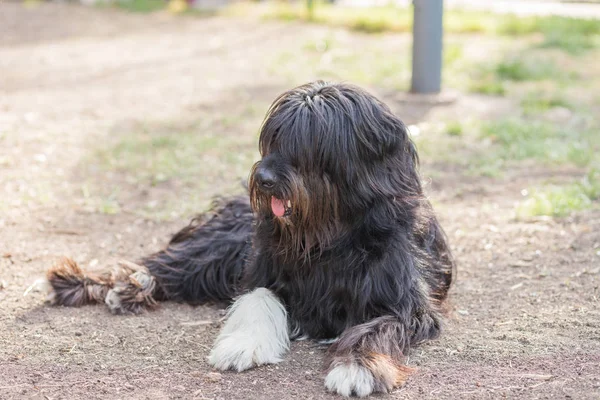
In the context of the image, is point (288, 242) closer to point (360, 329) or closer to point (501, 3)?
point (360, 329)

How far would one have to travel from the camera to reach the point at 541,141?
8.41m

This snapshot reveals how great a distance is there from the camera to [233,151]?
8.33m

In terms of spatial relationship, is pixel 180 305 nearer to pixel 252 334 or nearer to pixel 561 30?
pixel 252 334

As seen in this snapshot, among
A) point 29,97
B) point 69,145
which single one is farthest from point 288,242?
point 29,97

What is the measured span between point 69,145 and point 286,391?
5.08 m

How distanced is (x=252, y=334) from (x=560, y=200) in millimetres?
3346

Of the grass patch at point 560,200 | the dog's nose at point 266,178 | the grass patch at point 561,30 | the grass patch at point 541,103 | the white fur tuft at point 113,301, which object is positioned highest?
the dog's nose at point 266,178

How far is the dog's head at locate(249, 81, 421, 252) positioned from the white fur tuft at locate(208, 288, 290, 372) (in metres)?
0.40

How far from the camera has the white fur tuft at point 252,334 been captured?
423 centimetres

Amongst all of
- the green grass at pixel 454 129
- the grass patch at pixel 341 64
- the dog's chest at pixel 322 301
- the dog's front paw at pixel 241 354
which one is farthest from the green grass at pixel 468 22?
the dog's front paw at pixel 241 354

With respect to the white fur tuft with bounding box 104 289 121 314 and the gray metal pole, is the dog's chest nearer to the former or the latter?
the white fur tuft with bounding box 104 289 121 314

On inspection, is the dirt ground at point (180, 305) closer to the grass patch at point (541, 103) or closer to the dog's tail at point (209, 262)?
the dog's tail at point (209, 262)

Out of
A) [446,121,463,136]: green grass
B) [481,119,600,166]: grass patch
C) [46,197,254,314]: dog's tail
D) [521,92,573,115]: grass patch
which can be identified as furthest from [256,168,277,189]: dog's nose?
[521,92,573,115]: grass patch

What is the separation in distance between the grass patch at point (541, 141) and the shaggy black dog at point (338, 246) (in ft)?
11.5
